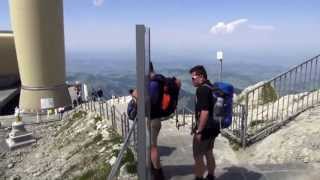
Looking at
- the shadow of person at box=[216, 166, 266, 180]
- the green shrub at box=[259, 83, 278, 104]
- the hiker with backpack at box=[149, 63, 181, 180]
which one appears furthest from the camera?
the green shrub at box=[259, 83, 278, 104]

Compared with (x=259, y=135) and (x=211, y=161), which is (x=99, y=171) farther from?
(x=211, y=161)

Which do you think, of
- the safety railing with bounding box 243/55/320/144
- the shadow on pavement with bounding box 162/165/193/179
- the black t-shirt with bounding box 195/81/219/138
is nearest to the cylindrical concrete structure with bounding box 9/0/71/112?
the safety railing with bounding box 243/55/320/144

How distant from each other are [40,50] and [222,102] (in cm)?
2585

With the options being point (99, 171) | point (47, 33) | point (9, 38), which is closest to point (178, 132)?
point (99, 171)

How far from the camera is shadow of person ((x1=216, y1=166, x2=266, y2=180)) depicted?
22.1ft

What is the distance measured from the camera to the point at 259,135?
28.8ft

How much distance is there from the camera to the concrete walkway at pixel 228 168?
680 centimetres

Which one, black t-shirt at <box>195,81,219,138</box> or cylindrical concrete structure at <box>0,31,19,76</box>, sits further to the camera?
cylindrical concrete structure at <box>0,31,19,76</box>

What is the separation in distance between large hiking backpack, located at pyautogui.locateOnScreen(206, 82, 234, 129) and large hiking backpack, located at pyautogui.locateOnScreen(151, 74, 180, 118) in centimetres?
55

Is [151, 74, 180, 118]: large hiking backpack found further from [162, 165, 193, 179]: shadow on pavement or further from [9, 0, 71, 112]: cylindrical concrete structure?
[9, 0, 71, 112]: cylindrical concrete structure

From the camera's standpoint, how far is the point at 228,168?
24.0ft

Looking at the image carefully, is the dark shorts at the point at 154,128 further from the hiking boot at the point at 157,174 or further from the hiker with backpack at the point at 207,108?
the hiker with backpack at the point at 207,108

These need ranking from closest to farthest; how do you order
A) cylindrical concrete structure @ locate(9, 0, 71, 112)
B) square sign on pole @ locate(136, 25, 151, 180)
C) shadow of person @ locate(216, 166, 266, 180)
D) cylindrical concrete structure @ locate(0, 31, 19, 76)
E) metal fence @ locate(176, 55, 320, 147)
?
square sign on pole @ locate(136, 25, 151, 180), shadow of person @ locate(216, 166, 266, 180), metal fence @ locate(176, 55, 320, 147), cylindrical concrete structure @ locate(9, 0, 71, 112), cylindrical concrete structure @ locate(0, 31, 19, 76)

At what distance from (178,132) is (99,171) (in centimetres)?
221
